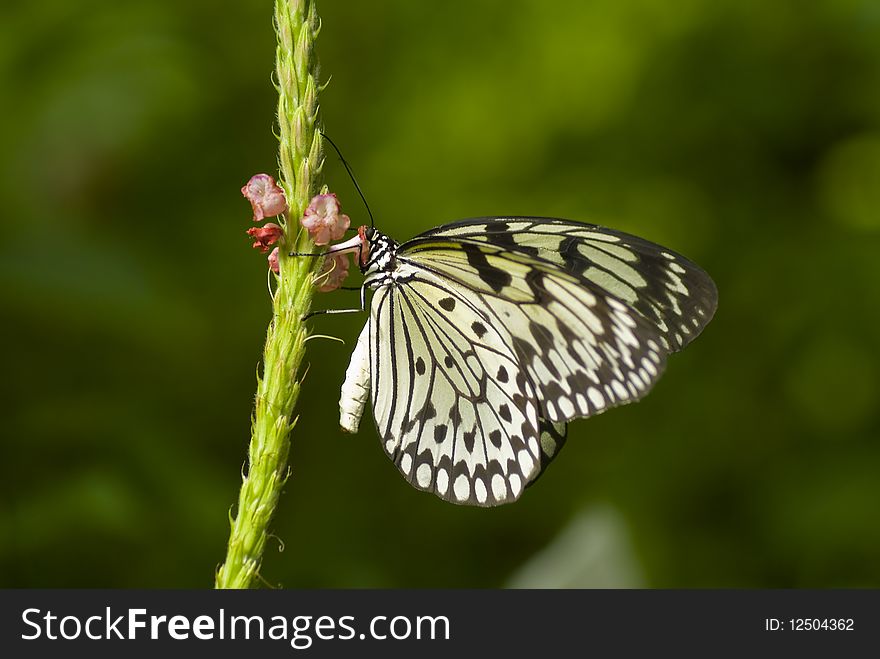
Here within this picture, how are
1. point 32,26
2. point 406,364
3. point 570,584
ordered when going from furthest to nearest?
point 32,26
point 570,584
point 406,364

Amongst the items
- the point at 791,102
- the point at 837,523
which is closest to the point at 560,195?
the point at 791,102

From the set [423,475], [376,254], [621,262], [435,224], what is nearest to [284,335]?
[376,254]

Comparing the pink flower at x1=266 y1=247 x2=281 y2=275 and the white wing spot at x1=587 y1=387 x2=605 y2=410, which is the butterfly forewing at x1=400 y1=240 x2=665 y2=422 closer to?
the white wing spot at x1=587 y1=387 x2=605 y2=410

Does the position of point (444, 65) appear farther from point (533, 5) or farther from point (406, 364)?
point (406, 364)

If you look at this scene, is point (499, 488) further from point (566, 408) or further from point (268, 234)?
point (268, 234)

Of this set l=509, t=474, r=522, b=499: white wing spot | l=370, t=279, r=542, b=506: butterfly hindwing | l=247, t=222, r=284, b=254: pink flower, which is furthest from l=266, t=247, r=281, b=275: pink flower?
l=509, t=474, r=522, b=499: white wing spot

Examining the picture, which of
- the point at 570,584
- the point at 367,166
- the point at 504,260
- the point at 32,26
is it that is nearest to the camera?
the point at 504,260
